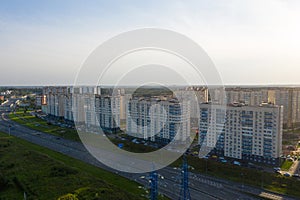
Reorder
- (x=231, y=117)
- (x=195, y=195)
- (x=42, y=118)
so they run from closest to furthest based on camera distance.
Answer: (x=195, y=195) → (x=231, y=117) → (x=42, y=118)

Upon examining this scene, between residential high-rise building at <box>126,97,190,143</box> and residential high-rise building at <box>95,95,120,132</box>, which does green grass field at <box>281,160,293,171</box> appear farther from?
residential high-rise building at <box>95,95,120,132</box>

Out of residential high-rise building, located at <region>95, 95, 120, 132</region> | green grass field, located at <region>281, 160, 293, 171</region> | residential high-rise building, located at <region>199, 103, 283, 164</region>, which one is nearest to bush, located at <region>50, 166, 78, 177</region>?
residential high-rise building, located at <region>199, 103, 283, 164</region>

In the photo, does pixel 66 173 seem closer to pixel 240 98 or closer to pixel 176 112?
pixel 176 112

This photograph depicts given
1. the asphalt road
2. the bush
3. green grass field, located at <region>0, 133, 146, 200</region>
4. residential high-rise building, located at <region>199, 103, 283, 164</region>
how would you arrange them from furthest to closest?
residential high-rise building, located at <region>199, 103, 283, 164</region>, the bush, the asphalt road, green grass field, located at <region>0, 133, 146, 200</region>

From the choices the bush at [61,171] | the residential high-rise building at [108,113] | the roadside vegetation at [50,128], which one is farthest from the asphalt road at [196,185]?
the residential high-rise building at [108,113]

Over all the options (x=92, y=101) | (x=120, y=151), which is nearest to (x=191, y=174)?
(x=120, y=151)

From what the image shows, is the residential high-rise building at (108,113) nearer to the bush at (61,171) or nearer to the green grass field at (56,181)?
the green grass field at (56,181)
